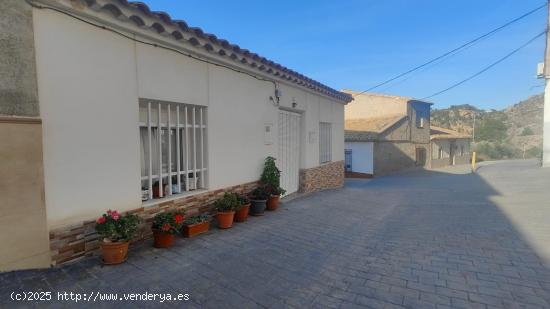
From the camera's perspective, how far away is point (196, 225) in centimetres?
512

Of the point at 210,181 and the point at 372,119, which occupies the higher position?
the point at 372,119

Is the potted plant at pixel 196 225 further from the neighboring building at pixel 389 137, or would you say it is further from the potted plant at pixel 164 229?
the neighboring building at pixel 389 137

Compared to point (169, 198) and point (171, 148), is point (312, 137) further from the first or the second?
point (169, 198)

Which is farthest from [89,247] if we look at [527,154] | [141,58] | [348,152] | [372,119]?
[527,154]

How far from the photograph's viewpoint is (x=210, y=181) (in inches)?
233

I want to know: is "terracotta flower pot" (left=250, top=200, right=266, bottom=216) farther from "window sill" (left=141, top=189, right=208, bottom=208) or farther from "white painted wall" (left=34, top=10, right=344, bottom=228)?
"window sill" (left=141, top=189, right=208, bottom=208)

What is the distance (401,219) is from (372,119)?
2113cm

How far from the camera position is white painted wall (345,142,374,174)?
21.5 meters

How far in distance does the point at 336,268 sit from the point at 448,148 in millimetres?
35424

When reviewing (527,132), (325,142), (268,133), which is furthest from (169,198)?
(527,132)

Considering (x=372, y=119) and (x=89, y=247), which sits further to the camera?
(x=372, y=119)

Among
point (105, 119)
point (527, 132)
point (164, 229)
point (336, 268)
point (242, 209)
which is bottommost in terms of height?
point (336, 268)

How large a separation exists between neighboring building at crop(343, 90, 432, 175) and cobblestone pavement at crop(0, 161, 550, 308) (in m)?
15.1

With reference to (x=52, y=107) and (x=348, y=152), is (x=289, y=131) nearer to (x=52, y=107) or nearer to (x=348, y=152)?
(x=52, y=107)
